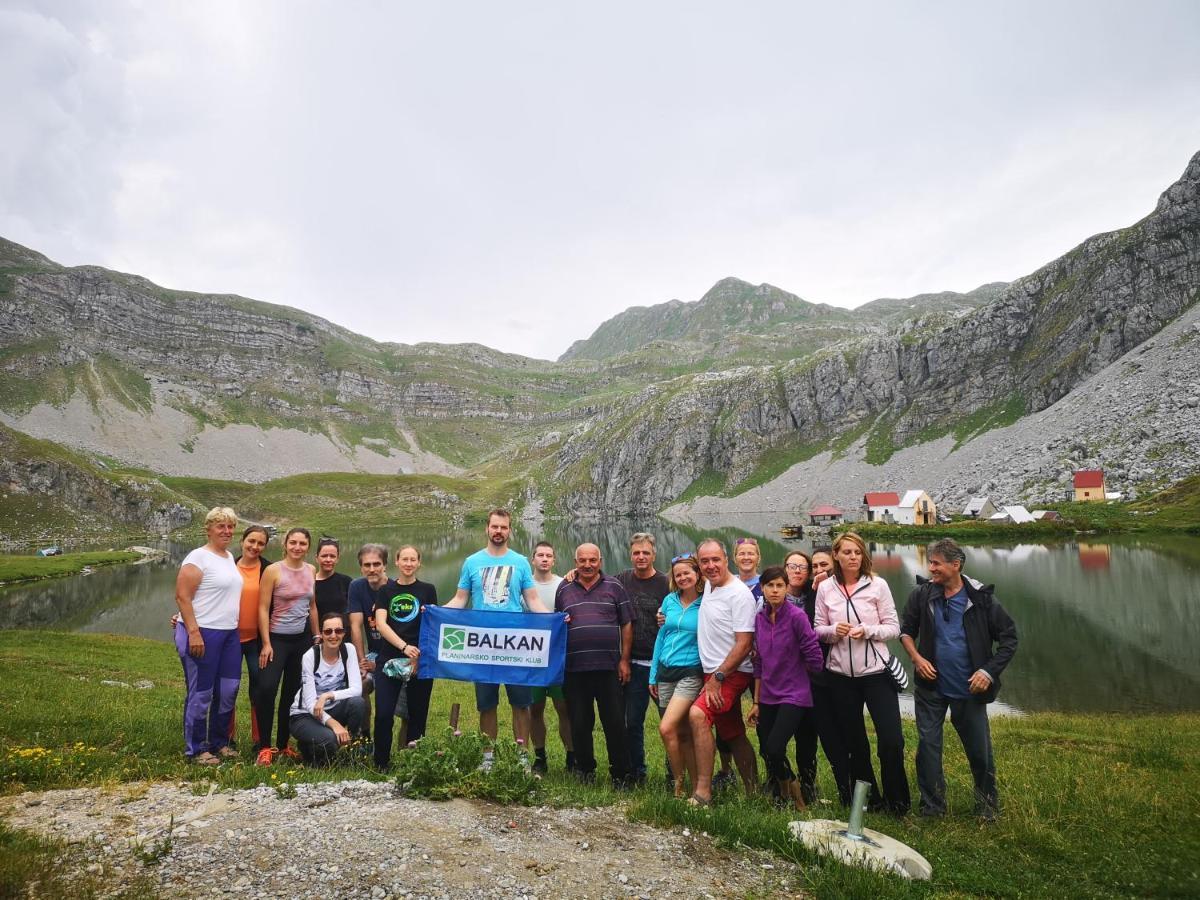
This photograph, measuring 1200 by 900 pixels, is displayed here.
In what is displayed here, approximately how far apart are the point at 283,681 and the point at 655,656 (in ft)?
21.1

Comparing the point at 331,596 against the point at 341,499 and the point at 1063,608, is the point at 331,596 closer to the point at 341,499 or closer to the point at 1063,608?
the point at 1063,608

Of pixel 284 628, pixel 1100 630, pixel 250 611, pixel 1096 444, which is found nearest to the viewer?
pixel 250 611

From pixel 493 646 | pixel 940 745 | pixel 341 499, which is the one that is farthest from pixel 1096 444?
pixel 341 499

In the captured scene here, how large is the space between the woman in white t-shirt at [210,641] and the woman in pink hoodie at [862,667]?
882cm

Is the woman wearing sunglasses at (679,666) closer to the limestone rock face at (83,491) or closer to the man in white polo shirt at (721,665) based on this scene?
the man in white polo shirt at (721,665)

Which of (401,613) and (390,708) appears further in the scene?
(401,613)

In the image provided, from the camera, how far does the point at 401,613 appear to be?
9.22 metres

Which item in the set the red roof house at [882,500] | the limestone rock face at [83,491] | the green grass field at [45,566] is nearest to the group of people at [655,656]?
the green grass field at [45,566]

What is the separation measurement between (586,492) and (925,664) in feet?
598

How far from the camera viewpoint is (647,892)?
193 inches

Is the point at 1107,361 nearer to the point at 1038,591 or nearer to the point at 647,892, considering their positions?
the point at 1038,591

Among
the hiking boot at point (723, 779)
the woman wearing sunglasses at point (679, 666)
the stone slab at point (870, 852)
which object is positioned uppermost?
Result: the woman wearing sunglasses at point (679, 666)

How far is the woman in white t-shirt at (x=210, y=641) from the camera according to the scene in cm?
841

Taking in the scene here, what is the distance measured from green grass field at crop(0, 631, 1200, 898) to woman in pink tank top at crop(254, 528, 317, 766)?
861 millimetres
